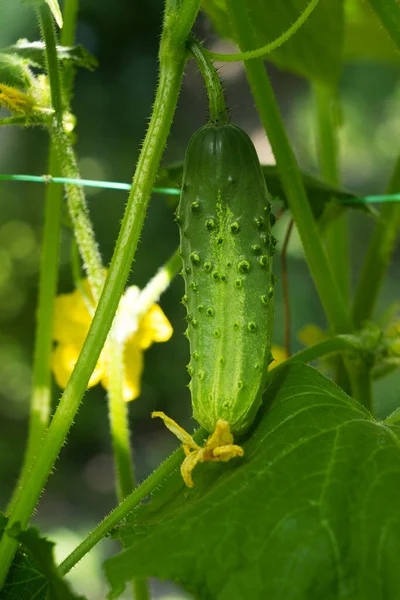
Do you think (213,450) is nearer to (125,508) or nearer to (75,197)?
(125,508)

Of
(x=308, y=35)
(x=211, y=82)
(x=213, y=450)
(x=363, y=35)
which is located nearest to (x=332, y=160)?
(x=308, y=35)

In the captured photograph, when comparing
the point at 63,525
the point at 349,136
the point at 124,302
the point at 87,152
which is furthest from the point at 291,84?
the point at 124,302

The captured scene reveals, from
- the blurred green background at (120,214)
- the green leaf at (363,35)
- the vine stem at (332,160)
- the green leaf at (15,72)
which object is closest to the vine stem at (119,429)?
the green leaf at (15,72)

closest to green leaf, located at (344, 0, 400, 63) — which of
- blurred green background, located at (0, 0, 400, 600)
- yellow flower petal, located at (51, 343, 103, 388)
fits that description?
yellow flower petal, located at (51, 343, 103, 388)

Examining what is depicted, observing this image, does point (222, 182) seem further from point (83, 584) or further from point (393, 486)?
point (83, 584)

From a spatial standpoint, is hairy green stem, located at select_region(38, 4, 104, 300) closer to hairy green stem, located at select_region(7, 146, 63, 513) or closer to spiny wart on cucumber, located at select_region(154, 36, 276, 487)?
hairy green stem, located at select_region(7, 146, 63, 513)

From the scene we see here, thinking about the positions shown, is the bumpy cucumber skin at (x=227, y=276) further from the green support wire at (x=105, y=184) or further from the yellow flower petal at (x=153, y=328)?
the yellow flower petal at (x=153, y=328)
